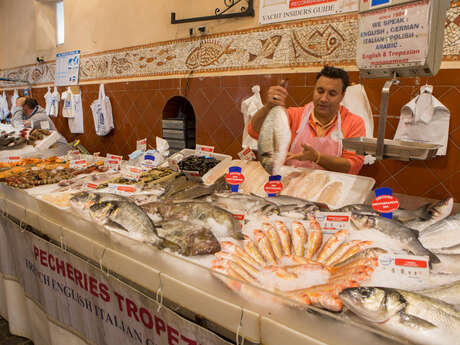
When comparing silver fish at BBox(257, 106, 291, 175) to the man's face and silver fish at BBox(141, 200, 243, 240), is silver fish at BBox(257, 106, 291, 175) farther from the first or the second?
the man's face

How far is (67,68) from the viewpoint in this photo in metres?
6.20

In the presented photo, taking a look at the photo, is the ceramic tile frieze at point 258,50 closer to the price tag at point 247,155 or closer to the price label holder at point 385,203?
the price tag at point 247,155

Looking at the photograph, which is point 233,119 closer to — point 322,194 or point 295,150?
point 295,150

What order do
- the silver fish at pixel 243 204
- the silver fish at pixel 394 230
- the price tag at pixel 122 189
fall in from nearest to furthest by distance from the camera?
1. the silver fish at pixel 394 230
2. the silver fish at pixel 243 204
3. the price tag at pixel 122 189

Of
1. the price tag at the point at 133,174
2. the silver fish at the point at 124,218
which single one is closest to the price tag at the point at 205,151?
the price tag at the point at 133,174

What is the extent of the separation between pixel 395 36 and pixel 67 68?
20.3 feet

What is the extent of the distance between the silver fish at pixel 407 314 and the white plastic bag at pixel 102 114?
203 inches

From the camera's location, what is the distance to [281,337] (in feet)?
3.55

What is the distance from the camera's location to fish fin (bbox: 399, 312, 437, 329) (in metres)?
0.84

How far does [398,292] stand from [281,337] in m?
0.40

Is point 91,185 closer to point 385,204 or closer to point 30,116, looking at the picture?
point 385,204

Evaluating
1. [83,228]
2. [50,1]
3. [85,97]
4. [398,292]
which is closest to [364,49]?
[398,292]

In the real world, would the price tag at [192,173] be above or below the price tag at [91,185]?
above

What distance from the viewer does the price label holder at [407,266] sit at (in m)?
1.11
